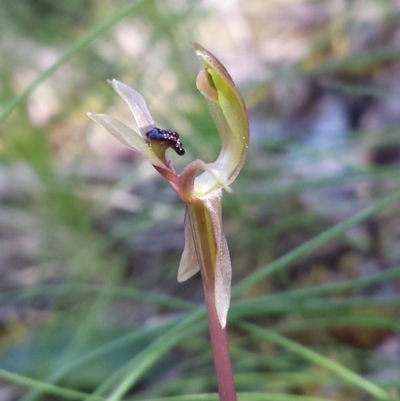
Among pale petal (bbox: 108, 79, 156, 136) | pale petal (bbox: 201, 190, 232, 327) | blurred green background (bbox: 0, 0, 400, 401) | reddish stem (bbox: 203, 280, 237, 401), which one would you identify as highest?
blurred green background (bbox: 0, 0, 400, 401)

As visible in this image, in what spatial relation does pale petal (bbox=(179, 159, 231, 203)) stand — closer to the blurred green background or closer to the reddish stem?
the reddish stem

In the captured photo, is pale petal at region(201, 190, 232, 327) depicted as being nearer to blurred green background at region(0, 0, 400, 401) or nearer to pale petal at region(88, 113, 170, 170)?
pale petal at region(88, 113, 170, 170)

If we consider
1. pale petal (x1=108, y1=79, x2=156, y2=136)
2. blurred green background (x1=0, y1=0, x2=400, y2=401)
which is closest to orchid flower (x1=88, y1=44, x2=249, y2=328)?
pale petal (x1=108, y1=79, x2=156, y2=136)

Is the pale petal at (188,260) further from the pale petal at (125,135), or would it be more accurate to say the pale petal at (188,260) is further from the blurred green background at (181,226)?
the blurred green background at (181,226)

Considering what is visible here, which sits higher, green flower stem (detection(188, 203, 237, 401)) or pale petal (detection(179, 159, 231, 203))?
pale petal (detection(179, 159, 231, 203))

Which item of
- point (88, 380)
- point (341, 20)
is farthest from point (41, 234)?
point (341, 20)

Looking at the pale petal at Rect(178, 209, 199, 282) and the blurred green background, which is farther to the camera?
the blurred green background

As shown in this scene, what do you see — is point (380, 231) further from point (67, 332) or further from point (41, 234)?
point (41, 234)

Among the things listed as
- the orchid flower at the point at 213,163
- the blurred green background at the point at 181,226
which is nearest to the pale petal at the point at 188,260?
the orchid flower at the point at 213,163
